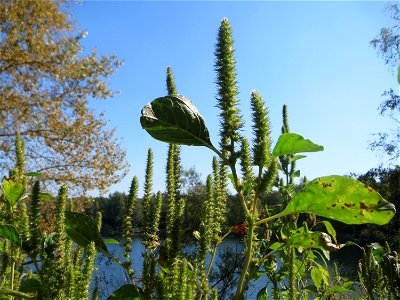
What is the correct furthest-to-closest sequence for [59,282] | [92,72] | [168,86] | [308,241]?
[92,72], [168,86], [308,241], [59,282]

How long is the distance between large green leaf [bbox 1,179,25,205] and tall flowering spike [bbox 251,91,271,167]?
71 cm

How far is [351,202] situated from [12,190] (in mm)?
905

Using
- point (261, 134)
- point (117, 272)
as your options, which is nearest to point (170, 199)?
point (261, 134)

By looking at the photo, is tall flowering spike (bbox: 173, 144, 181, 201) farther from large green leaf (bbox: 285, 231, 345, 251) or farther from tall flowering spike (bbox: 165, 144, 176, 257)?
large green leaf (bbox: 285, 231, 345, 251)

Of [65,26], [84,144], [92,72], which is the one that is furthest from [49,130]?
[65,26]

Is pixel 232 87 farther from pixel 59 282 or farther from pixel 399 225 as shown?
pixel 399 225

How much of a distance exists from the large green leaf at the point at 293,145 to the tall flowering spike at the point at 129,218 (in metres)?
0.33

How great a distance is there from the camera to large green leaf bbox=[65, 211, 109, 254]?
1028 mm

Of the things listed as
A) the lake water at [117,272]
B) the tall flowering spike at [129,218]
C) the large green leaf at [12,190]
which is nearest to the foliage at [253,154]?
the tall flowering spike at [129,218]

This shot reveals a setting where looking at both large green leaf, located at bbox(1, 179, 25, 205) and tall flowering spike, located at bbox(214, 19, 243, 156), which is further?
large green leaf, located at bbox(1, 179, 25, 205)

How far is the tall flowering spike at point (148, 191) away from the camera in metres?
1.04

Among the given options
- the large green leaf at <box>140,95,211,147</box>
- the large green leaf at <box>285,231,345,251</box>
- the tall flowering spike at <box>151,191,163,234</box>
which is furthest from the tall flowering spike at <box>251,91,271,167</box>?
the tall flowering spike at <box>151,191,163,234</box>

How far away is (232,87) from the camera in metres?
0.88

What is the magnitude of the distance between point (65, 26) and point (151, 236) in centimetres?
1862
